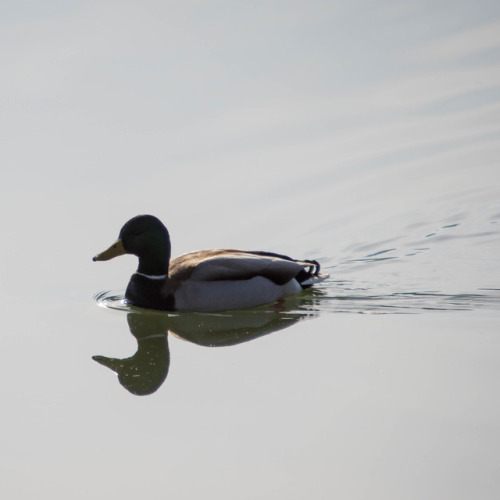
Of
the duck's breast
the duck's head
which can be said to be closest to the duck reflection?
the duck's breast

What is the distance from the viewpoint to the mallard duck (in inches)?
366

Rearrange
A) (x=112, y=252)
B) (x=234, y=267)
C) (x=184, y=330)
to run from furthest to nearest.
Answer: (x=112, y=252), (x=234, y=267), (x=184, y=330)

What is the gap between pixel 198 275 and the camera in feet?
30.6

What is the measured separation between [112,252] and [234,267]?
125 cm

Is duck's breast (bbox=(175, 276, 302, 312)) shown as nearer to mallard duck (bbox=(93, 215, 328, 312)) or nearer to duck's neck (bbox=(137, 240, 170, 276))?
mallard duck (bbox=(93, 215, 328, 312))

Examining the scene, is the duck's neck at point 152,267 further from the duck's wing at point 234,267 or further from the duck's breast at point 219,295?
the duck's breast at point 219,295

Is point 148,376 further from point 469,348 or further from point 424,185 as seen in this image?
point 424,185

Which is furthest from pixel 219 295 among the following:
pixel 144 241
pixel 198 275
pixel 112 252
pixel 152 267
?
pixel 112 252

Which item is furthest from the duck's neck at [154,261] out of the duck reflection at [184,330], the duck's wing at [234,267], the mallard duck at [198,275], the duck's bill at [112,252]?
the duck reflection at [184,330]

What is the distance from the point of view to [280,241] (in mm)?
11367

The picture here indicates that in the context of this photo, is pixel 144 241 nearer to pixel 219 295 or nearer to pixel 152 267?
pixel 152 267

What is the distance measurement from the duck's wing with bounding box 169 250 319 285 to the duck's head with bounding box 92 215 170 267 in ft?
0.73

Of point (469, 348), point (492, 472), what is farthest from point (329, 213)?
point (492, 472)

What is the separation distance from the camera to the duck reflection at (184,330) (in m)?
7.52
